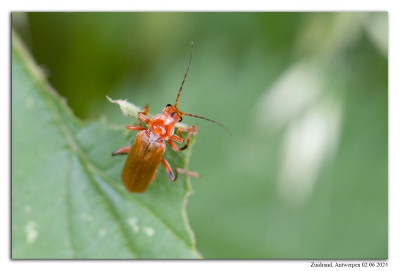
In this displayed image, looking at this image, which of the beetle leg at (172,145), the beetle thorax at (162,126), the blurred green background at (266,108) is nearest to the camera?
the beetle leg at (172,145)

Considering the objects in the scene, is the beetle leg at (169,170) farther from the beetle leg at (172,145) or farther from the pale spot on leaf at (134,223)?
the pale spot on leaf at (134,223)

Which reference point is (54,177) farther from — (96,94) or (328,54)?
(328,54)

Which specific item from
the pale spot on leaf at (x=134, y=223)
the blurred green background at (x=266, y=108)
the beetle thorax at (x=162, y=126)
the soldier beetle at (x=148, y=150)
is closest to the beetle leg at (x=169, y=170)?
the soldier beetle at (x=148, y=150)

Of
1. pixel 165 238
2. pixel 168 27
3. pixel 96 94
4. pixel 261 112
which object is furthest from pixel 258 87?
pixel 165 238

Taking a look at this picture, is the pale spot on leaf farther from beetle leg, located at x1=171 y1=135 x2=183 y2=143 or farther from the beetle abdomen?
beetle leg, located at x1=171 y1=135 x2=183 y2=143

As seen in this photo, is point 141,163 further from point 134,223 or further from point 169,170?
point 134,223
